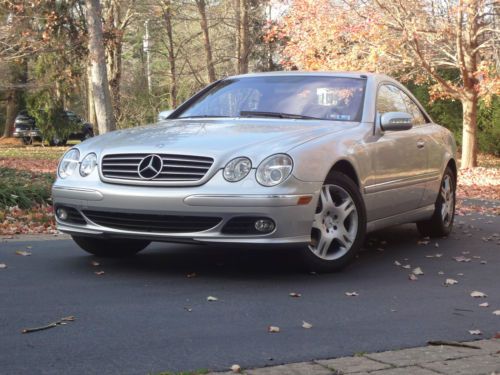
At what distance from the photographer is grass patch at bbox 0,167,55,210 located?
1029 centimetres

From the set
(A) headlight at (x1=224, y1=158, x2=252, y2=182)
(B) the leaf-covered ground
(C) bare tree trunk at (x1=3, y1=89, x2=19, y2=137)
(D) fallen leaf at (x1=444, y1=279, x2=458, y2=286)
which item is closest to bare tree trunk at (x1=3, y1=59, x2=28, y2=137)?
(C) bare tree trunk at (x1=3, y1=89, x2=19, y2=137)

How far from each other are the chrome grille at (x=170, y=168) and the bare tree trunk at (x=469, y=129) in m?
15.5

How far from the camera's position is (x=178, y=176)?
19.3ft

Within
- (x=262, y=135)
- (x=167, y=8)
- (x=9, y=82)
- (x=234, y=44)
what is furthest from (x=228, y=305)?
(x=9, y=82)

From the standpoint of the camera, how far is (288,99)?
284 inches

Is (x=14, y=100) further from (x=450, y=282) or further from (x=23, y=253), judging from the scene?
(x=450, y=282)

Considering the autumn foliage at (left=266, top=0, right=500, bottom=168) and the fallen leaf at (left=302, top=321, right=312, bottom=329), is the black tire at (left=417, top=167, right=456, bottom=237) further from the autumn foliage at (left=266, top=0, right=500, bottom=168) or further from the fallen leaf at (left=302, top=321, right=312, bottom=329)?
the autumn foliage at (left=266, top=0, right=500, bottom=168)

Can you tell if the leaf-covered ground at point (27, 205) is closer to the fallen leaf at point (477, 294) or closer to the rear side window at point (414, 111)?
the rear side window at point (414, 111)

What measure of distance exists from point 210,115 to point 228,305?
255 cm

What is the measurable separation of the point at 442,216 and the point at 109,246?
11.4 ft

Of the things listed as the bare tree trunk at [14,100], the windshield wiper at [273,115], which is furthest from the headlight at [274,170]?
the bare tree trunk at [14,100]

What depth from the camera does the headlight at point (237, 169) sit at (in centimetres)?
581

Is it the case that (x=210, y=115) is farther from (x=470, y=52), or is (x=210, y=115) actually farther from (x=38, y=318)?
(x=470, y=52)

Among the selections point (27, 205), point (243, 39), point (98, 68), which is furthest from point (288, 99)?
point (243, 39)
